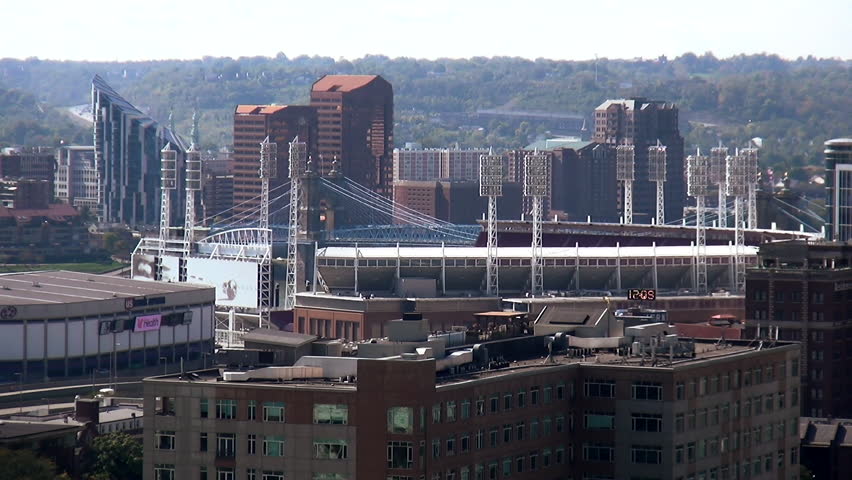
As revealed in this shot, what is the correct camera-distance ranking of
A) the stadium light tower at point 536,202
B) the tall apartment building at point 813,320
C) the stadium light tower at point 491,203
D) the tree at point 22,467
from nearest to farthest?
the tree at point 22,467, the tall apartment building at point 813,320, the stadium light tower at point 491,203, the stadium light tower at point 536,202

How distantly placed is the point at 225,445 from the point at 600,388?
11.0 meters

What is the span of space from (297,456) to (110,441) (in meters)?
35.9

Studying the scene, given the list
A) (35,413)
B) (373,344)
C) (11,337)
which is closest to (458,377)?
(373,344)

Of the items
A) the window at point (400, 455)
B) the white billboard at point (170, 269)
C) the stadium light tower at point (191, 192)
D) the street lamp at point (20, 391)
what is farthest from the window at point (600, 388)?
the white billboard at point (170, 269)

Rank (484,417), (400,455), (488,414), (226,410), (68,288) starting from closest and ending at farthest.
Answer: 1. (400,455)
2. (226,410)
3. (484,417)
4. (488,414)
5. (68,288)

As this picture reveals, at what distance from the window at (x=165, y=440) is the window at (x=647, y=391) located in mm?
12476

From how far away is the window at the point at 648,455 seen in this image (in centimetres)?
6388

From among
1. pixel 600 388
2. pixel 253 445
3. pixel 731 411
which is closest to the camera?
pixel 253 445

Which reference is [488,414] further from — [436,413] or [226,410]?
[226,410]

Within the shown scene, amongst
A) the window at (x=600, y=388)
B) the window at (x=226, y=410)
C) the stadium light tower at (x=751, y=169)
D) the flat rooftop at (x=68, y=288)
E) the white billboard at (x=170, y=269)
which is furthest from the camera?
the white billboard at (x=170, y=269)

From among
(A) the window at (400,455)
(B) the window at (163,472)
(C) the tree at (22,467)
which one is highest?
(A) the window at (400,455)

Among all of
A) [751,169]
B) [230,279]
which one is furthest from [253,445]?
[751,169]

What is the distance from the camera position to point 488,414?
2415 inches

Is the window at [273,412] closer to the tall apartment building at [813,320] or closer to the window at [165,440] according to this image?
the window at [165,440]
